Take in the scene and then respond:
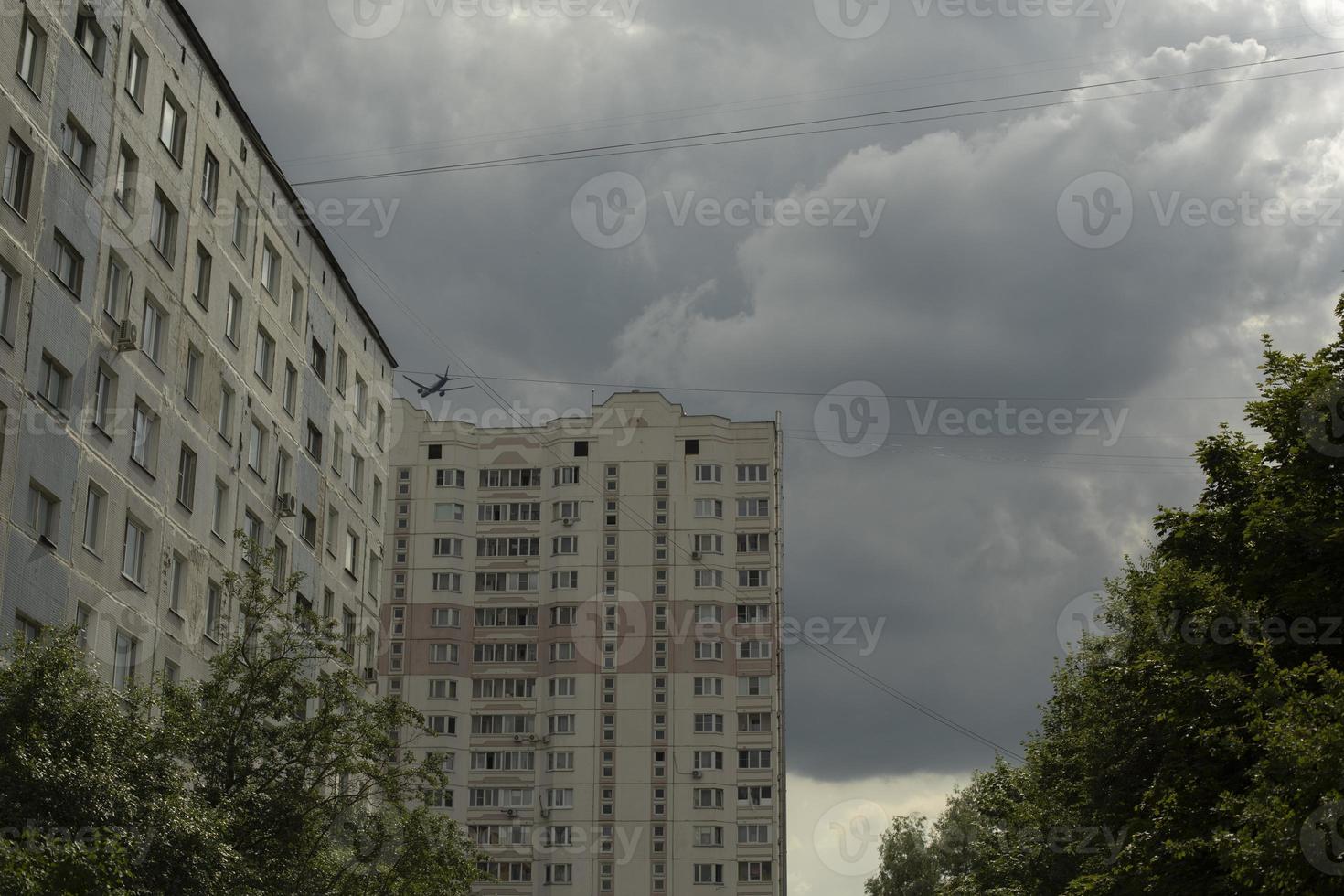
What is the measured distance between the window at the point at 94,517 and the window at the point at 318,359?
57.2 ft

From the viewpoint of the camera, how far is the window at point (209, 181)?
143ft

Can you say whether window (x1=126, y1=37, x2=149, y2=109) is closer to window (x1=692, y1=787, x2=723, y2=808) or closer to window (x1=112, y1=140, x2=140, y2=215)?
window (x1=112, y1=140, x2=140, y2=215)

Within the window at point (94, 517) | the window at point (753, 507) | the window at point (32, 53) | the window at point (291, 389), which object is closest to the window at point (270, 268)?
the window at point (291, 389)

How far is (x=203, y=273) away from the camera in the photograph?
43.8m

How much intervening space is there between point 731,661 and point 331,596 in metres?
54.3

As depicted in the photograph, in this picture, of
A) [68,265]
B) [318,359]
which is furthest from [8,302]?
[318,359]

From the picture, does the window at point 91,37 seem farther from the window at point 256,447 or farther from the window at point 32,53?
the window at point 256,447

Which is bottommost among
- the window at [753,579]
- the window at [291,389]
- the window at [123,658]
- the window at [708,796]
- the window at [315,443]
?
the window at [123,658]

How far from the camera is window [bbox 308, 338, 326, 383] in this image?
53562 mm

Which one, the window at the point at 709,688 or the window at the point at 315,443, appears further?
the window at the point at 709,688

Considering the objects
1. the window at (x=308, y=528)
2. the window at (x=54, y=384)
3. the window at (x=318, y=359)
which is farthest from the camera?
the window at (x=318, y=359)

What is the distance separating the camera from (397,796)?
106ft

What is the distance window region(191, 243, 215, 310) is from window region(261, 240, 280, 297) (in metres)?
4.58
